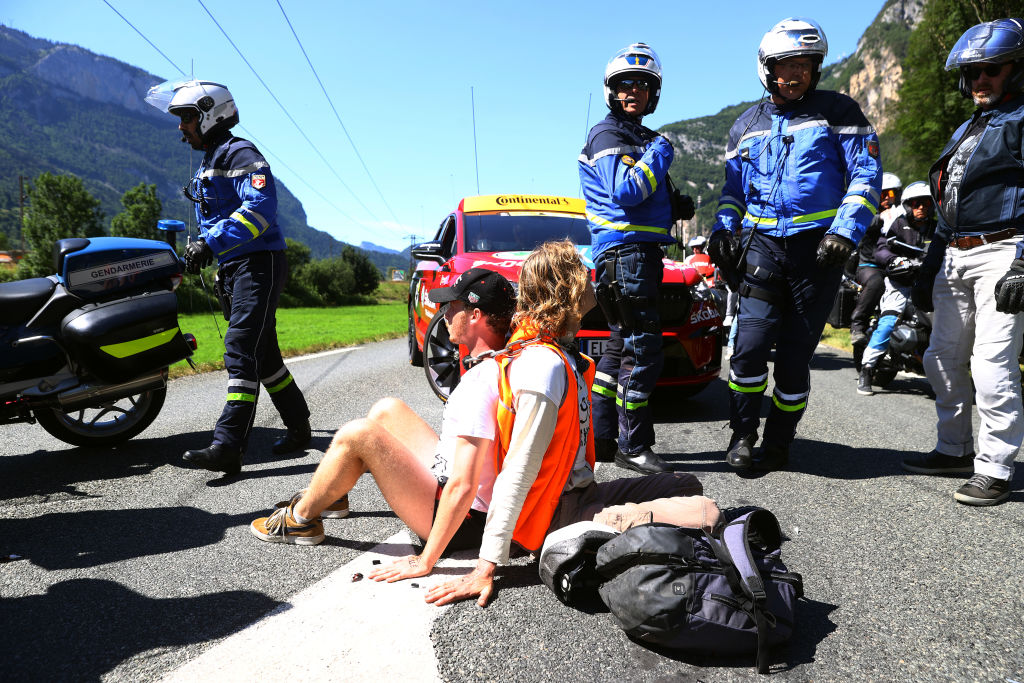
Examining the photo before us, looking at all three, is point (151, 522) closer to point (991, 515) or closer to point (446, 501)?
point (446, 501)

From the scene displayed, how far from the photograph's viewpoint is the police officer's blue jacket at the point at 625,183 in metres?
4.05

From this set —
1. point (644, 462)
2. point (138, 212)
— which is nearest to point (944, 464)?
point (644, 462)

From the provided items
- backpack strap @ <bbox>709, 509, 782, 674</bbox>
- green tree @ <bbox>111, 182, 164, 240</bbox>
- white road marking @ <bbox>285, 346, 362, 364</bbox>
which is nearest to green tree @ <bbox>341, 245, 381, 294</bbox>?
green tree @ <bbox>111, 182, 164, 240</bbox>

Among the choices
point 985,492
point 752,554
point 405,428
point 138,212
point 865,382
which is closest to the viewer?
point 752,554

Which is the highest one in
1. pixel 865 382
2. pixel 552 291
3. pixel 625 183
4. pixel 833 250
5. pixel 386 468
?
pixel 625 183

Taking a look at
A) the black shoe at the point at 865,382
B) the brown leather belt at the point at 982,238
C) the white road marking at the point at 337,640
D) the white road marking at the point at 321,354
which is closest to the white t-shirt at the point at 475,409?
the white road marking at the point at 337,640

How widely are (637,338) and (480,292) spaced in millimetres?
1859

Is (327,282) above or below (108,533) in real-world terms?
above

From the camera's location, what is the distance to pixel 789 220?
4.04m

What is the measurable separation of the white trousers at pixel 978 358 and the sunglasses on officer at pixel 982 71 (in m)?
0.92

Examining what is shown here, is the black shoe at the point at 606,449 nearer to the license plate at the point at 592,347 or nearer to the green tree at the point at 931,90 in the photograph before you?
the license plate at the point at 592,347

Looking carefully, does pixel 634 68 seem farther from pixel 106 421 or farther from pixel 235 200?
pixel 106 421

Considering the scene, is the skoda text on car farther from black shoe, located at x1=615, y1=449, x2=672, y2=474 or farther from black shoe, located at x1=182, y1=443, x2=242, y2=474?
black shoe, located at x1=182, y1=443, x2=242, y2=474

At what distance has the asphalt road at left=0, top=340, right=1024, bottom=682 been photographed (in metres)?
2.14
